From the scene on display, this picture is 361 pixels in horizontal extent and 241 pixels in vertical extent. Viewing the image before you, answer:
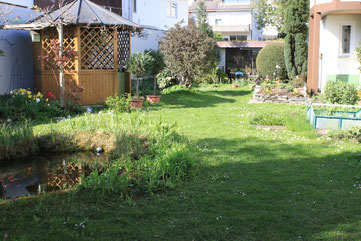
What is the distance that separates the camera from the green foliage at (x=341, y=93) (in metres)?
11.1

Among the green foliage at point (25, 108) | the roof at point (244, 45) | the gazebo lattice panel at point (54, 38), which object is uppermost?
the roof at point (244, 45)

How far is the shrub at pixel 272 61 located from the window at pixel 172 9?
796 cm

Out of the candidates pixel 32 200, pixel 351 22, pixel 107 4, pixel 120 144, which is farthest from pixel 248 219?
pixel 107 4

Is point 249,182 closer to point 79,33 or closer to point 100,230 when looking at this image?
point 100,230

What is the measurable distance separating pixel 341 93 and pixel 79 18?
788cm

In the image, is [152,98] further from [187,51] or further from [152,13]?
[152,13]

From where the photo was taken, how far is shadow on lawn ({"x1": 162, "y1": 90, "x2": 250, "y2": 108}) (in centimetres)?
1309

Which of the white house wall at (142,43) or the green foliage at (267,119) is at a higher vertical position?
the white house wall at (142,43)

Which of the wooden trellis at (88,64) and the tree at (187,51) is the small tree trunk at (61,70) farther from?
the tree at (187,51)

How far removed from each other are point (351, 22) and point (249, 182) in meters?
10.5

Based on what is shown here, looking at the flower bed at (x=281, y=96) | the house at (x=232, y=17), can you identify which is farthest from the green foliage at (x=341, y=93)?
the house at (x=232, y=17)

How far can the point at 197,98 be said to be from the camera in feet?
48.6

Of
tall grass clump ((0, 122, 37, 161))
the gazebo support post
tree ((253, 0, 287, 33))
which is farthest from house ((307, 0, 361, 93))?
tree ((253, 0, 287, 33))

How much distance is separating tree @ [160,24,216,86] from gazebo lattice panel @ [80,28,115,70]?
4.31 m
